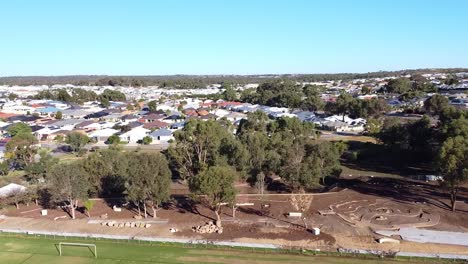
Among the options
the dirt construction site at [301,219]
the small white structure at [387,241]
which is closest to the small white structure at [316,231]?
the dirt construction site at [301,219]

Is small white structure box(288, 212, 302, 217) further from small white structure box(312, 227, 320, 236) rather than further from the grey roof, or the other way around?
the grey roof

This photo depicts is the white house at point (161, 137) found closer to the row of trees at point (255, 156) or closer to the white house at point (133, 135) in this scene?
the white house at point (133, 135)

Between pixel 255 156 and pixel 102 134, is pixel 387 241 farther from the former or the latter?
pixel 102 134

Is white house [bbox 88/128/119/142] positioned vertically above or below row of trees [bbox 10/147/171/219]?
below

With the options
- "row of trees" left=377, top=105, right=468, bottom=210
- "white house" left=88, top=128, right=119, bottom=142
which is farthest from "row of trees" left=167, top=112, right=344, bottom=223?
"white house" left=88, top=128, right=119, bottom=142

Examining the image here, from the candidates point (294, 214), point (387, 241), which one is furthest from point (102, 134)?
point (387, 241)

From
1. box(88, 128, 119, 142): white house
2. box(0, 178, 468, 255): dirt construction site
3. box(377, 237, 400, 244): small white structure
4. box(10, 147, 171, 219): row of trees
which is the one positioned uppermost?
box(10, 147, 171, 219): row of trees

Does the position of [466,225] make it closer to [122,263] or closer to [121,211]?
[122,263]
